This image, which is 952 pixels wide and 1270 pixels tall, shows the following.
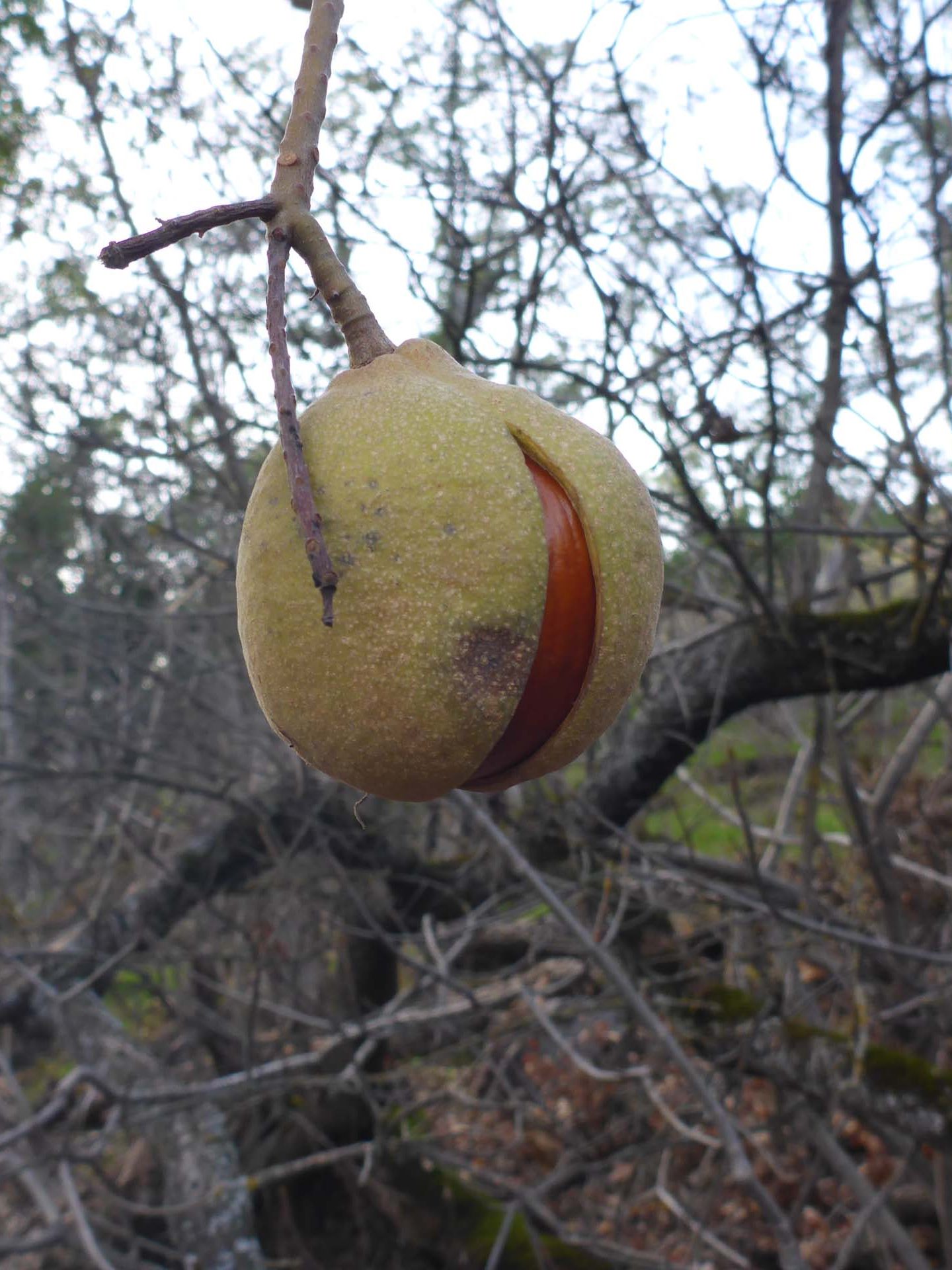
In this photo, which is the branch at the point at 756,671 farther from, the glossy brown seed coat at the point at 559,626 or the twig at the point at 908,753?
the glossy brown seed coat at the point at 559,626

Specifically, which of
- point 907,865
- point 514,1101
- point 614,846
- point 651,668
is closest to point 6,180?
point 651,668

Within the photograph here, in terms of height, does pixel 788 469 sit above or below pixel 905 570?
above

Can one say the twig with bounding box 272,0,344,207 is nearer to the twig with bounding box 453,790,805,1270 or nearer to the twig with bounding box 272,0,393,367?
the twig with bounding box 272,0,393,367

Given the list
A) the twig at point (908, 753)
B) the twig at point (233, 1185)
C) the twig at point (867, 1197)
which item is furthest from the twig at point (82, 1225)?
the twig at point (908, 753)

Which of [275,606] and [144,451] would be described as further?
[144,451]

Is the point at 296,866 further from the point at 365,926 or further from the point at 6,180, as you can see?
the point at 6,180
